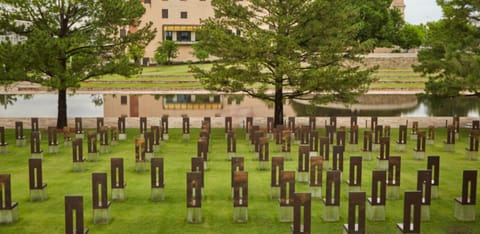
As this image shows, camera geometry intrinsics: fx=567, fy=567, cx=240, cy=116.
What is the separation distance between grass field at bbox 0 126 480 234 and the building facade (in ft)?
178

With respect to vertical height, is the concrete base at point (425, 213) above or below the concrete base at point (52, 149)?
below

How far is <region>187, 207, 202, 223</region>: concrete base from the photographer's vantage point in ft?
38.0

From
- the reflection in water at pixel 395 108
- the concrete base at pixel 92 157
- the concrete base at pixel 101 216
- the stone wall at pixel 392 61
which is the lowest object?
the concrete base at pixel 101 216

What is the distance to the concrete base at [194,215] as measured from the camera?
11.6m

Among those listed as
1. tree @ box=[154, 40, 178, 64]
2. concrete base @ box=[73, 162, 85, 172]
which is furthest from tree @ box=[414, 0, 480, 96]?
tree @ box=[154, 40, 178, 64]

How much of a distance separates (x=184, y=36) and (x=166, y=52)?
8.46m

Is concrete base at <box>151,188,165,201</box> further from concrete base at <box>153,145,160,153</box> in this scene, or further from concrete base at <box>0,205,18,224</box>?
concrete base at <box>153,145,160,153</box>

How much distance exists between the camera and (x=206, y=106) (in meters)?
36.3

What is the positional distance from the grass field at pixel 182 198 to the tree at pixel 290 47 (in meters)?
4.62

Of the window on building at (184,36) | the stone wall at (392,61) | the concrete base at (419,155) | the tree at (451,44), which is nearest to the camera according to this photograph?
the concrete base at (419,155)

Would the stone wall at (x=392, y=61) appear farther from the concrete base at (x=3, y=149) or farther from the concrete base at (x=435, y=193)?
the concrete base at (x=435, y=193)

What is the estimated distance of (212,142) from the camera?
21406 millimetres

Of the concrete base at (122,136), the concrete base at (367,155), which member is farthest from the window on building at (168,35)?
the concrete base at (367,155)

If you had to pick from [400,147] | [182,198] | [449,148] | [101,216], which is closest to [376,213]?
[182,198]
